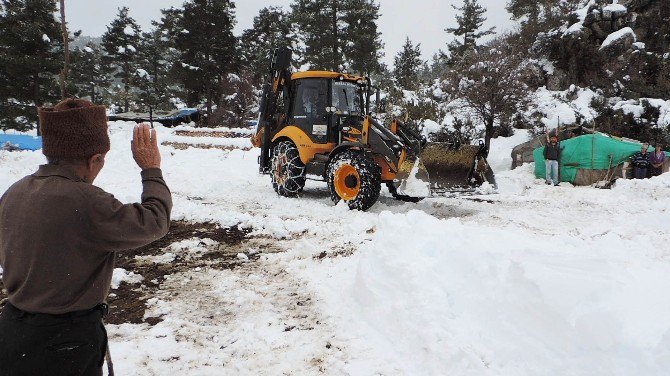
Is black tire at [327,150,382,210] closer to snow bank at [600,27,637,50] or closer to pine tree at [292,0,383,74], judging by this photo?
snow bank at [600,27,637,50]

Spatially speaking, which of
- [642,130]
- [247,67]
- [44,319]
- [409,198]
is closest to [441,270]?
[44,319]

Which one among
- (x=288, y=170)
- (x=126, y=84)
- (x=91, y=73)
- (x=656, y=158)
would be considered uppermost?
(x=91, y=73)

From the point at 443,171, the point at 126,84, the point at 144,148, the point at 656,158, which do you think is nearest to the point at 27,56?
the point at 126,84

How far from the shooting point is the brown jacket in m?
1.53

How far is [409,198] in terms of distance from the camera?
305 inches

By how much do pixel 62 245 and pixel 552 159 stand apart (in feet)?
43.1

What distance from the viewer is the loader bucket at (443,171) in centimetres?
771

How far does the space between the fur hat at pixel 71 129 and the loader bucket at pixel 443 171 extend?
20.7 feet

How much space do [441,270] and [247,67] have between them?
3474cm

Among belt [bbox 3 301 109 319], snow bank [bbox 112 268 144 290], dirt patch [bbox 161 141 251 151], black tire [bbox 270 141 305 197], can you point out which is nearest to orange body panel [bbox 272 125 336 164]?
black tire [bbox 270 141 305 197]

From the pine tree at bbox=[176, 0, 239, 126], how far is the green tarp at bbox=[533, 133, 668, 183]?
2424 centimetres

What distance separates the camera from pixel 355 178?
25.7 ft

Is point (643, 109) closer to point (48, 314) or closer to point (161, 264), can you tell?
point (161, 264)

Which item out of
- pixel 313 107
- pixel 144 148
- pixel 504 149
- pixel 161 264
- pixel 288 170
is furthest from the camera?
pixel 504 149
